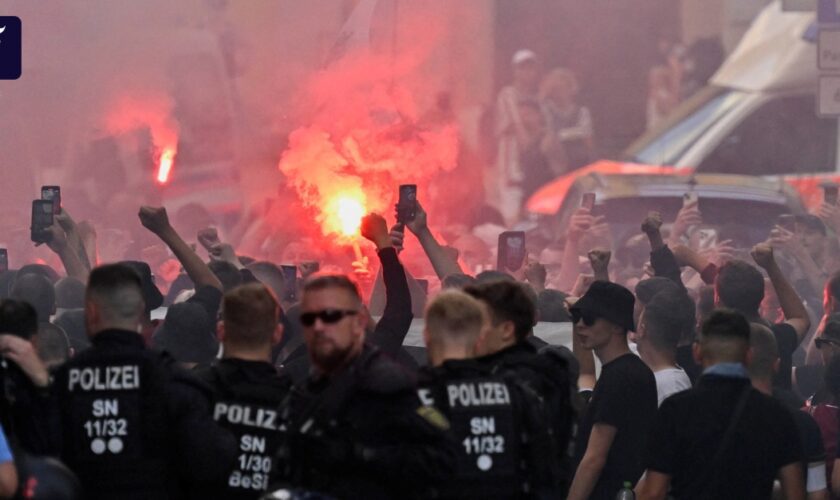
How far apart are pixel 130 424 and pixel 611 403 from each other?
6.55 ft

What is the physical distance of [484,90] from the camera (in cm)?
2022

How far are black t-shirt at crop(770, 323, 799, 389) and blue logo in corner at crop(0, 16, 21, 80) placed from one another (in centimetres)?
447

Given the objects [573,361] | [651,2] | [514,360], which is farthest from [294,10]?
[514,360]

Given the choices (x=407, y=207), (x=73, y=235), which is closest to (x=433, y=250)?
(x=407, y=207)

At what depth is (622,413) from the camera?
236 inches

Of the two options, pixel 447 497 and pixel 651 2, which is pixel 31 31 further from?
pixel 447 497

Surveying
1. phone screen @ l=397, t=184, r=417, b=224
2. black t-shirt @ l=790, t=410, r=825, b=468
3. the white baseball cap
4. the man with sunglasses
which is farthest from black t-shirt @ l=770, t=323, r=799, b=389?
the white baseball cap

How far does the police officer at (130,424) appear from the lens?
181 inches

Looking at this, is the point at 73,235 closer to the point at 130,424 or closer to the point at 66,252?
the point at 66,252

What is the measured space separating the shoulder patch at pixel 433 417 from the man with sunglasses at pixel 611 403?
185 centimetres

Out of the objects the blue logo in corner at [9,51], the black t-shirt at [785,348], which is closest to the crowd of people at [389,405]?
the black t-shirt at [785,348]

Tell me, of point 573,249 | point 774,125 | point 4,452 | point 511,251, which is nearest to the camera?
point 4,452

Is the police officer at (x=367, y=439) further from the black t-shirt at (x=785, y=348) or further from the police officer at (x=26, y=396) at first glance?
the black t-shirt at (x=785, y=348)

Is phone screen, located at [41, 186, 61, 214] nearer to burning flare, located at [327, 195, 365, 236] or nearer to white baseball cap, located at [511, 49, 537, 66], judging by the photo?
burning flare, located at [327, 195, 365, 236]
